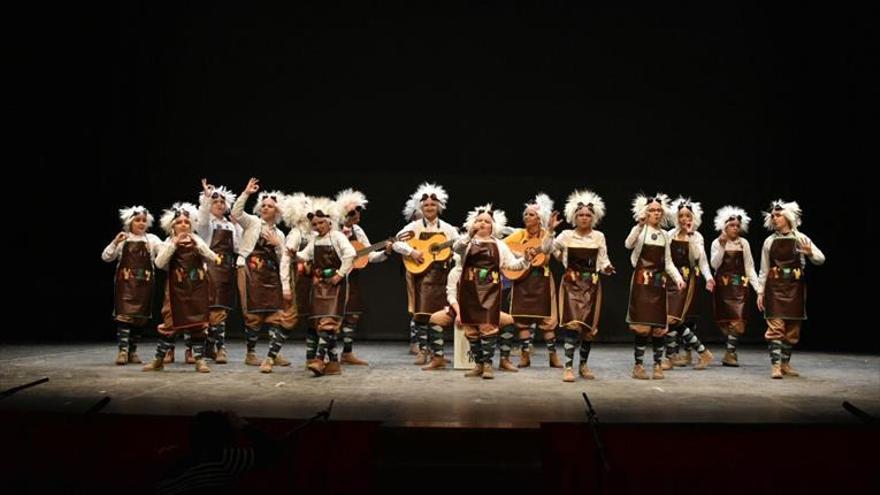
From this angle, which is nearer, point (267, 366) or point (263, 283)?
point (267, 366)

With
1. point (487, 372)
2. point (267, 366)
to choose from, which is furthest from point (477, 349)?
point (267, 366)

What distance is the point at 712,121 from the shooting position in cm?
925

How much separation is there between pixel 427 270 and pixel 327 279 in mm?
1361

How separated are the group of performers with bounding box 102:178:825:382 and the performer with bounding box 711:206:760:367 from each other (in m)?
0.01

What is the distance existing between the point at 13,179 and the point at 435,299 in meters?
5.53

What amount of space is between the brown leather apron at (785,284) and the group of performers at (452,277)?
0.04ft

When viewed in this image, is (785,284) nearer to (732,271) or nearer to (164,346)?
(732,271)

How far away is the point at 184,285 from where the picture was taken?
656cm

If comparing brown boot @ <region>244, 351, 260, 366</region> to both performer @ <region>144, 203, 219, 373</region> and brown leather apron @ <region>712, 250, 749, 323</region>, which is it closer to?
performer @ <region>144, 203, 219, 373</region>

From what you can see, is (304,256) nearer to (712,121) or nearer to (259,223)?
(259,223)

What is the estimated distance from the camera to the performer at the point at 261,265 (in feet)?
23.2

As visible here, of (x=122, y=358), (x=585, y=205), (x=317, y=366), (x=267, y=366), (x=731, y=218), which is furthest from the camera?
(x=731, y=218)

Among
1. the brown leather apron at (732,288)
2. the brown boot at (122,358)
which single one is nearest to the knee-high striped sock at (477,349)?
the brown leather apron at (732,288)

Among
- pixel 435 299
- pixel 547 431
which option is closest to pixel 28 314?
pixel 435 299
